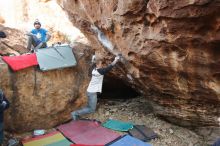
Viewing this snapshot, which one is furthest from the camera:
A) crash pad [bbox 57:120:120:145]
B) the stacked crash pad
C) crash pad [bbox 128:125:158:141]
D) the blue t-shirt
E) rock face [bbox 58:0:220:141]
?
the blue t-shirt

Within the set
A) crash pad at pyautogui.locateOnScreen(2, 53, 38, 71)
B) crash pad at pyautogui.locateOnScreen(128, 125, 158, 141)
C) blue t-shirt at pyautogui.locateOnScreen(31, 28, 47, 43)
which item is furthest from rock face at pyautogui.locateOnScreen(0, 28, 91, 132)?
crash pad at pyautogui.locateOnScreen(128, 125, 158, 141)

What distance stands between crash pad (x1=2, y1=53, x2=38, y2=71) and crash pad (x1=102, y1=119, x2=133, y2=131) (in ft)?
8.40

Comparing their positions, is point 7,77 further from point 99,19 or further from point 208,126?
point 208,126

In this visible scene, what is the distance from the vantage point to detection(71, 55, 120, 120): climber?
8.23m

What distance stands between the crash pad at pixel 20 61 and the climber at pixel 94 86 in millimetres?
1601

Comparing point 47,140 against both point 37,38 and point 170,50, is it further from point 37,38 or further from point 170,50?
point 37,38

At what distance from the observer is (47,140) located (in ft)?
24.8

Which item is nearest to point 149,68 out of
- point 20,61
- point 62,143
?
point 62,143

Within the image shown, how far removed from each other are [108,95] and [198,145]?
4.27m

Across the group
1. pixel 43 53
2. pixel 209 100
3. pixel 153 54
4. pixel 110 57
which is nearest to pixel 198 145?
pixel 209 100

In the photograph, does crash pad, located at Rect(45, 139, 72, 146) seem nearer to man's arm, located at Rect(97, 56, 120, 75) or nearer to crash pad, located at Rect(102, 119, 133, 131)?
crash pad, located at Rect(102, 119, 133, 131)

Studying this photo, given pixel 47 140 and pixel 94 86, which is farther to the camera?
pixel 94 86

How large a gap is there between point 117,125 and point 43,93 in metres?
2.19

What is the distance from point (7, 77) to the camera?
7.77 metres
